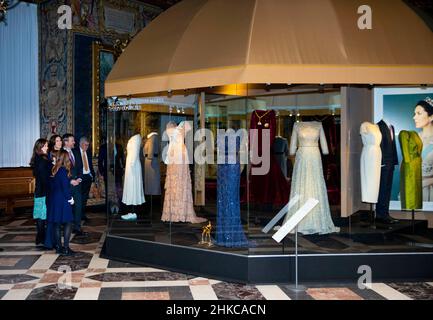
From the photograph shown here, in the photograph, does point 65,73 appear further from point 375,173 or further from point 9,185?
point 375,173

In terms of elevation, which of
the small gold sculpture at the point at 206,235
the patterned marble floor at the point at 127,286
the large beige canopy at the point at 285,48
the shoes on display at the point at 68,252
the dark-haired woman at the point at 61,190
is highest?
the large beige canopy at the point at 285,48

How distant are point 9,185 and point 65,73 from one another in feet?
8.97

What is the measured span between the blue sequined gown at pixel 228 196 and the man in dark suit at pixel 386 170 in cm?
219

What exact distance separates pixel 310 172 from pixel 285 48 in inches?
80.1

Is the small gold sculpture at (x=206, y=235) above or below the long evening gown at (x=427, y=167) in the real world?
below

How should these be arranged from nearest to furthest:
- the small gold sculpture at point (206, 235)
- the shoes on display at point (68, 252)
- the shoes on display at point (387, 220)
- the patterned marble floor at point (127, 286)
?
1. the patterned marble floor at point (127, 286)
2. the small gold sculpture at point (206, 235)
3. the shoes on display at point (387, 220)
4. the shoes on display at point (68, 252)

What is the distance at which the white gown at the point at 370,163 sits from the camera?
25.2ft

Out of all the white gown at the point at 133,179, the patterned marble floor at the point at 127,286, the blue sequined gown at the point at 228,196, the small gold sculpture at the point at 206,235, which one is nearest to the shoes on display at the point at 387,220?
the patterned marble floor at the point at 127,286

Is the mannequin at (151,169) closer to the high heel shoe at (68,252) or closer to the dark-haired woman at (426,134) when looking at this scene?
the high heel shoe at (68,252)

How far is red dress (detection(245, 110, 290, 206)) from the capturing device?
686cm

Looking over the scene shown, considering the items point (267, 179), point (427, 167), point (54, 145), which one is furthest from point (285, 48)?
point (54, 145)

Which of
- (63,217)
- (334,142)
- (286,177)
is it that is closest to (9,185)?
(63,217)

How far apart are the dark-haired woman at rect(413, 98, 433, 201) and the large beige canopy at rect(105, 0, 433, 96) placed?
4.82ft

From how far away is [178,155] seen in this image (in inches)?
326
